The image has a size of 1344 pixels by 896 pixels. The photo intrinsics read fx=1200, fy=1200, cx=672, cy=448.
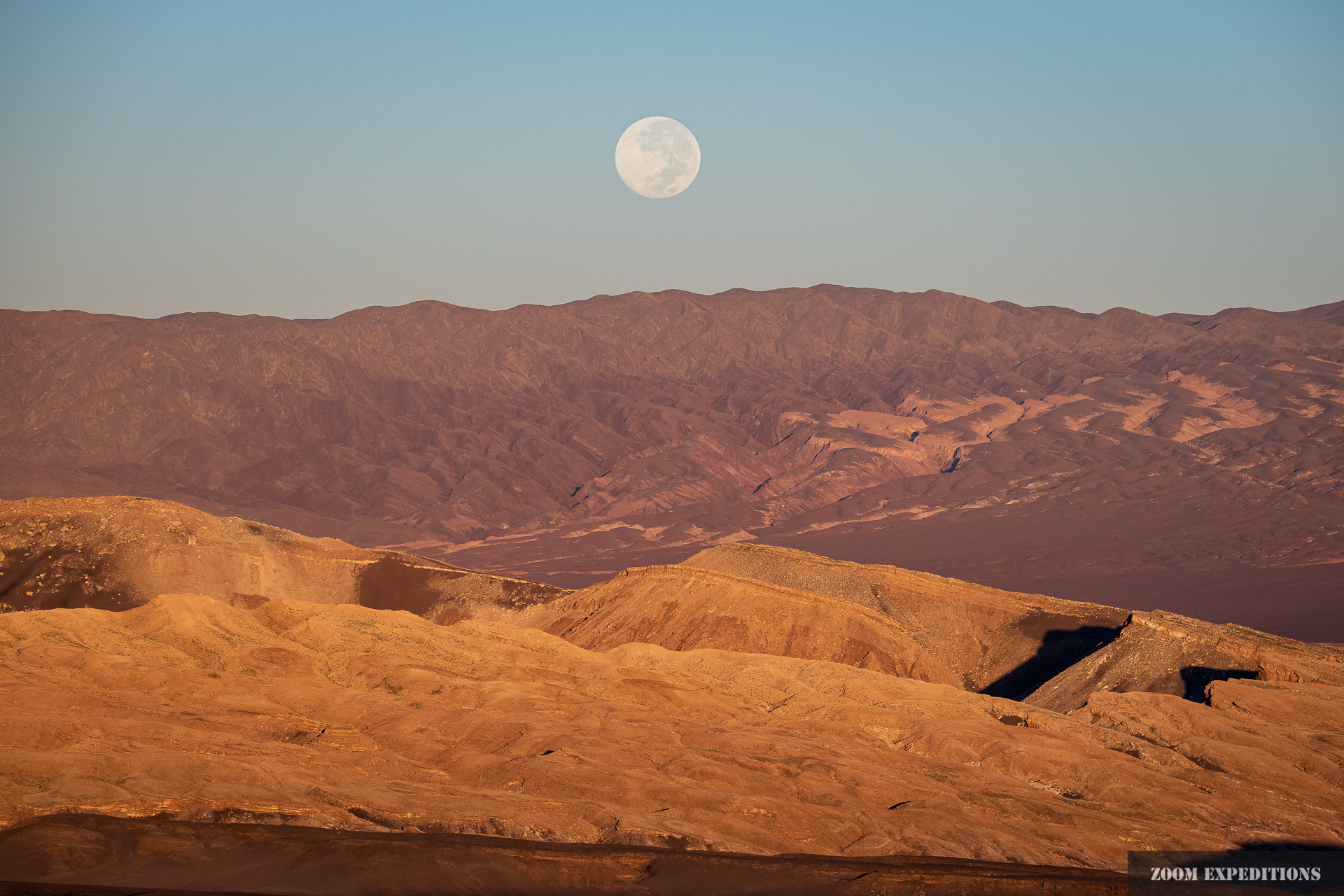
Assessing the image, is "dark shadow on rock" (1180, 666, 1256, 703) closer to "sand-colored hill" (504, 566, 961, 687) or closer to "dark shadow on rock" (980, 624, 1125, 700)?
"dark shadow on rock" (980, 624, 1125, 700)

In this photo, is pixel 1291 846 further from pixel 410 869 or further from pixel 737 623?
pixel 737 623

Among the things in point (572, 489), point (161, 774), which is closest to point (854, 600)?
point (161, 774)

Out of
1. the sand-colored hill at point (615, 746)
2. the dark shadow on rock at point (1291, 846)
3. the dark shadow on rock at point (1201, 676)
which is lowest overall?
the dark shadow on rock at point (1291, 846)

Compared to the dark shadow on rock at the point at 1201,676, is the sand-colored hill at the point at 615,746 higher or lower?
higher

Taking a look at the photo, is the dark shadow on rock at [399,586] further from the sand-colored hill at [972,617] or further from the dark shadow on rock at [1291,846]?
the dark shadow on rock at [1291,846]

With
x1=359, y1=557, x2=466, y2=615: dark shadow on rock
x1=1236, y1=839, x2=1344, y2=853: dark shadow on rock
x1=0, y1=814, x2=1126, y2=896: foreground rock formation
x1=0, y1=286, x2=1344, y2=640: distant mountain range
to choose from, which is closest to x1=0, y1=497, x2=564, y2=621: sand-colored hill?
x1=359, y1=557, x2=466, y2=615: dark shadow on rock

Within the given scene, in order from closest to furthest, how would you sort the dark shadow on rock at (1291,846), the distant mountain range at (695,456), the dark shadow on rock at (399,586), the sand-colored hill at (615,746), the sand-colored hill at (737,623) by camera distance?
the sand-colored hill at (615,746), the dark shadow on rock at (1291,846), the sand-colored hill at (737,623), the dark shadow on rock at (399,586), the distant mountain range at (695,456)

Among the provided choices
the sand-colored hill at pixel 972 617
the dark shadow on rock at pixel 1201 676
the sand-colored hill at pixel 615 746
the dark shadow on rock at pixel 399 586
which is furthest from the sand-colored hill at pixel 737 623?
the dark shadow on rock at pixel 1201 676
